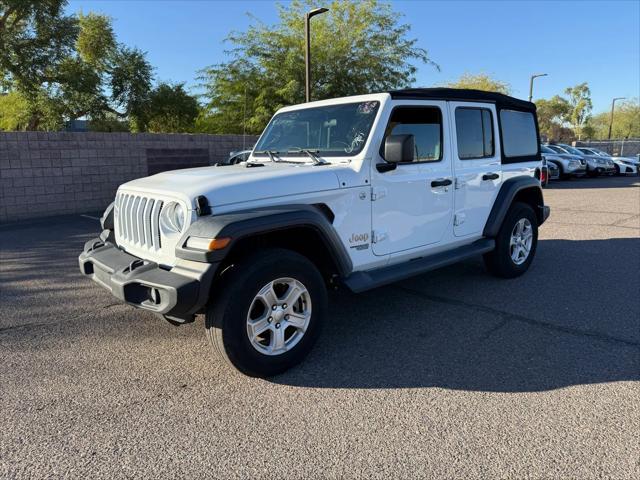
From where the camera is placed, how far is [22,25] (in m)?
18.2

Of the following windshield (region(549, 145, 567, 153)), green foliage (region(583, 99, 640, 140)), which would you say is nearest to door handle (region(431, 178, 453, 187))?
windshield (region(549, 145, 567, 153))

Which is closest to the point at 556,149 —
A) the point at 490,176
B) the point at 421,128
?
the point at 490,176

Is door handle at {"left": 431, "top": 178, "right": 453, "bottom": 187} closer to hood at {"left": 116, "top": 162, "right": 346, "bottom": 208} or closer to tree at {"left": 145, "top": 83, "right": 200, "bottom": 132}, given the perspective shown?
hood at {"left": 116, "top": 162, "right": 346, "bottom": 208}

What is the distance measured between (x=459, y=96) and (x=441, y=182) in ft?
3.12

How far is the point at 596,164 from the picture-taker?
2056 cm

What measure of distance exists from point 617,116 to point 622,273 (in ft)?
290

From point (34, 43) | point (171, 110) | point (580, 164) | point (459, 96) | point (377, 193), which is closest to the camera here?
point (377, 193)

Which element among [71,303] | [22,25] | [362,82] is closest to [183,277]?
[71,303]

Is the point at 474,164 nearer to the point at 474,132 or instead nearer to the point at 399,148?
the point at 474,132

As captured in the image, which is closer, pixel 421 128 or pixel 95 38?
pixel 421 128

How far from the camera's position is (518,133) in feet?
18.1

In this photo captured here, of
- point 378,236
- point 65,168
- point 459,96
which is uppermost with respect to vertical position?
point 459,96

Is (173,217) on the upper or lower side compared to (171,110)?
lower

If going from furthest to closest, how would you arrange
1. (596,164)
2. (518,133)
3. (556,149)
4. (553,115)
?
(553,115) → (556,149) → (596,164) → (518,133)
